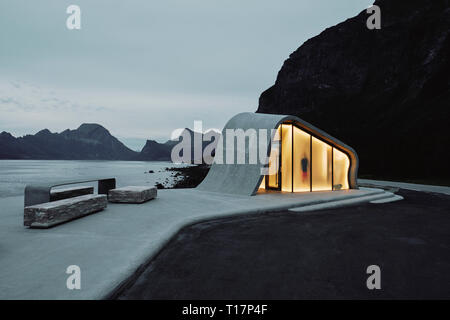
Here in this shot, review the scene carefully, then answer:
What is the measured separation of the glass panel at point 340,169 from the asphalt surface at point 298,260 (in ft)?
23.7

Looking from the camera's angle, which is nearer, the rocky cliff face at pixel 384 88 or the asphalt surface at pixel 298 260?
the asphalt surface at pixel 298 260

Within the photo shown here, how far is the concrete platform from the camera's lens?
137 inches

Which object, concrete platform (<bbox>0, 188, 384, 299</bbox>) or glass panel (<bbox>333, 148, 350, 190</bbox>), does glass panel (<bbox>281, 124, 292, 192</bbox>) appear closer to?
glass panel (<bbox>333, 148, 350, 190</bbox>)

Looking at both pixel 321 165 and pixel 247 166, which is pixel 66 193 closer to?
pixel 247 166

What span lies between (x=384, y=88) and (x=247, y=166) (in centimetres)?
8943

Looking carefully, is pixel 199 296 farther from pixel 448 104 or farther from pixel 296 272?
pixel 448 104

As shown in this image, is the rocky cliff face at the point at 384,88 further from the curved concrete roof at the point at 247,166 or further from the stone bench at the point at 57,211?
the stone bench at the point at 57,211

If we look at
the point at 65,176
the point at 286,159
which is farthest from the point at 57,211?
the point at 65,176

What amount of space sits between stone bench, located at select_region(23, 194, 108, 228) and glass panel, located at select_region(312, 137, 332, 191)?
35.4 feet

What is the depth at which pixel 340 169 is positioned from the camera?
15.6 meters

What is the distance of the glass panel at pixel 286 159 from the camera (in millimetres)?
13923

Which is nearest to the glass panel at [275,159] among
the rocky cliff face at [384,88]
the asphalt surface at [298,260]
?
the asphalt surface at [298,260]

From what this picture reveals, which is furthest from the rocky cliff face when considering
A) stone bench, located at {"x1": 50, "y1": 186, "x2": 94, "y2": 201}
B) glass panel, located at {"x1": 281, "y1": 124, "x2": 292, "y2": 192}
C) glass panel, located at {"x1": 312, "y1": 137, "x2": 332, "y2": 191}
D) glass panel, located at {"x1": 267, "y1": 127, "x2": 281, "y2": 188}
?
stone bench, located at {"x1": 50, "y1": 186, "x2": 94, "y2": 201}
